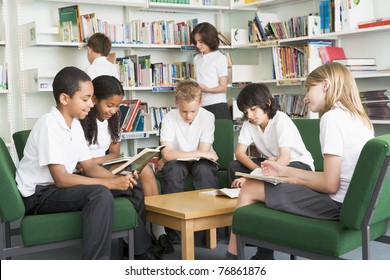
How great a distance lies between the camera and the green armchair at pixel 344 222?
7.39 ft

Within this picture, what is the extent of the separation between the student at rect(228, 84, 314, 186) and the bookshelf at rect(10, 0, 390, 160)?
1145mm

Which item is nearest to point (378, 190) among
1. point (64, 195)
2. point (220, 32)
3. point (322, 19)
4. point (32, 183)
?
point (64, 195)

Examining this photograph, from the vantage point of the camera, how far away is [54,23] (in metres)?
5.43

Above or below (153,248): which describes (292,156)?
above

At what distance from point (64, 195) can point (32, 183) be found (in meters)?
0.20

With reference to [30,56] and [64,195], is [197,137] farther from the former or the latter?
[30,56]

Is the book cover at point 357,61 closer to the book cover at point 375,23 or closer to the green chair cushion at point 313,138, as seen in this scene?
the book cover at point 375,23

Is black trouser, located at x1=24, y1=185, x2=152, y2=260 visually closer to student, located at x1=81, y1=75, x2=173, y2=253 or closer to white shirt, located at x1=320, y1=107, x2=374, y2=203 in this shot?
student, located at x1=81, y1=75, x2=173, y2=253

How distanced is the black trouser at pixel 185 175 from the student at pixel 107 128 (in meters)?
0.16

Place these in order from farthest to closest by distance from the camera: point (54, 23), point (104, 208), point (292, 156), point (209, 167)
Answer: point (54, 23) → point (209, 167) → point (292, 156) → point (104, 208)

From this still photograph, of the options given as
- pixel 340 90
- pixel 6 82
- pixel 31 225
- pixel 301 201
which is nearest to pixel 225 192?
pixel 301 201

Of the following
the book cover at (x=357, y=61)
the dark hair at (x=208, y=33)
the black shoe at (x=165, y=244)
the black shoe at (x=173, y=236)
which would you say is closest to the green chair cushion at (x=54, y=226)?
the black shoe at (x=165, y=244)

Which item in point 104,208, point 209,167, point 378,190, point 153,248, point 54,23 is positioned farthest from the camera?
point 54,23

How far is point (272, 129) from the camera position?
3.74 m
